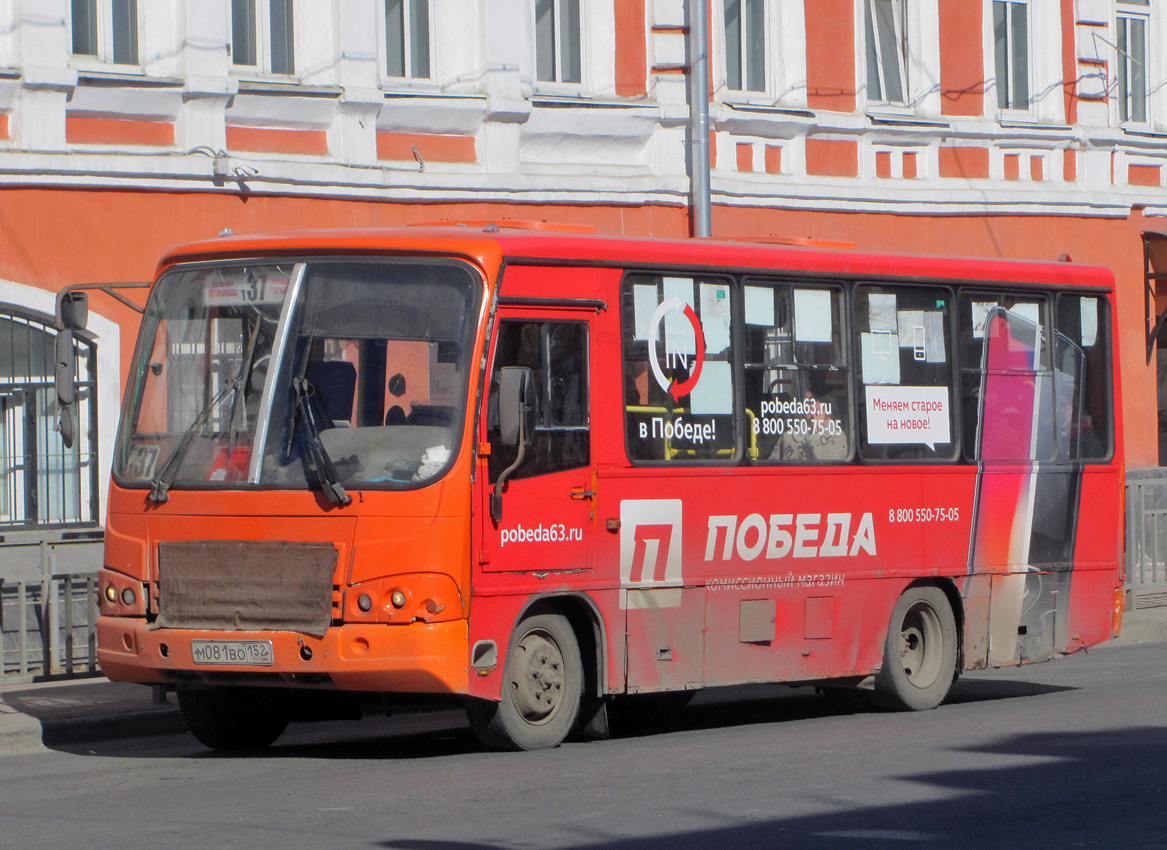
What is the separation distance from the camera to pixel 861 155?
73.7ft

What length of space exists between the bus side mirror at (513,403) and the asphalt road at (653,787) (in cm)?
162

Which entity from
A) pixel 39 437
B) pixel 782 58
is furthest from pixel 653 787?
pixel 782 58

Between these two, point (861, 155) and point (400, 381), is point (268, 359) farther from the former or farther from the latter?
point (861, 155)

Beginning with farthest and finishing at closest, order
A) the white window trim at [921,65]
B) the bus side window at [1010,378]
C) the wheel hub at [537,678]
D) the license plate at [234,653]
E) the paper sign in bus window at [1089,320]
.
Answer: the white window trim at [921,65] < the paper sign in bus window at [1089,320] < the bus side window at [1010,378] < the wheel hub at [537,678] < the license plate at [234,653]

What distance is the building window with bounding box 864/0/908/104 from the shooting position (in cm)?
2283

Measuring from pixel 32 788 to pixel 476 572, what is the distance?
2367mm

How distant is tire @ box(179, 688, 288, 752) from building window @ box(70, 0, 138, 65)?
745 centimetres

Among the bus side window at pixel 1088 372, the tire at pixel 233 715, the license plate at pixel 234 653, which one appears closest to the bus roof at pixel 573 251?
the bus side window at pixel 1088 372

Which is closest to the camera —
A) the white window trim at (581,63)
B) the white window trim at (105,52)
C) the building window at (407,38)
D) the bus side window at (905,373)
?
the bus side window at (905,373)

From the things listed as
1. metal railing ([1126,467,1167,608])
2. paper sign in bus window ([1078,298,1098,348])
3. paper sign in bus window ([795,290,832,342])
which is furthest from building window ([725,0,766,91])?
paper sign in bus window ([795,290,832,342])

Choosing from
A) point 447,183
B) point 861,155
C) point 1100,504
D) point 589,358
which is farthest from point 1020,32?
point 589,358

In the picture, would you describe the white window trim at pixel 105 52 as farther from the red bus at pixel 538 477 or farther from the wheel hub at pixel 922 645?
the wheel hub at pixel 922 645

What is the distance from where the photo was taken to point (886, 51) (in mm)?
23016

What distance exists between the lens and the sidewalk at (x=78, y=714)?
39.4 ft
